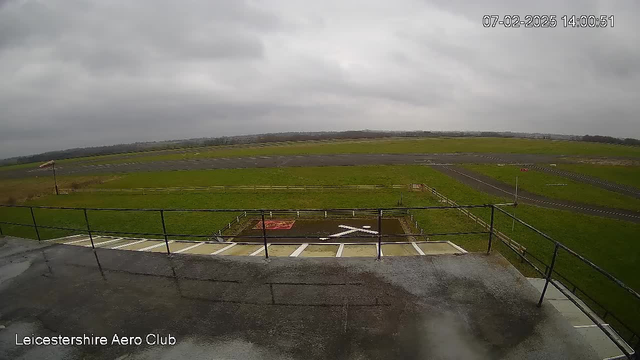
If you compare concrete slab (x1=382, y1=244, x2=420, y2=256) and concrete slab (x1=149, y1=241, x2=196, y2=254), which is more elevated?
concrete slab (x1=149, y1=241, x2=196, y2=254)

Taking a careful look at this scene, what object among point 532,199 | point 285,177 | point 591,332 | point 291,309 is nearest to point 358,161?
point 285,177

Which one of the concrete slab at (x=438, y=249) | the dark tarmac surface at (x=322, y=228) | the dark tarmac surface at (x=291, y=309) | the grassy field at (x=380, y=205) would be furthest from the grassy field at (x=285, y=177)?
the dark tarmac surface at (x=291, y=309)

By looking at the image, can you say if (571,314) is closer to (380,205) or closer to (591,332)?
(591,332)

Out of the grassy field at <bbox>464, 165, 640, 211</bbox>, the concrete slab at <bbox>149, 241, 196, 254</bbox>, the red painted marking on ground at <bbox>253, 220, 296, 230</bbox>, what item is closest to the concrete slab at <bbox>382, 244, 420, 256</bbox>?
the concrete slab at <bbox>149, 241, 196, 254</bbox>

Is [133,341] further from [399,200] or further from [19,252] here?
[399,200]

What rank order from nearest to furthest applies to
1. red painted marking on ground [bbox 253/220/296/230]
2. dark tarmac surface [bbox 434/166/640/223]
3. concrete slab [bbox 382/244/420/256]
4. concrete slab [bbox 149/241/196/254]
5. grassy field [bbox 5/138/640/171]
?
concrete slab [bbox 382/244/420/256], concrete slab [bbox 149/241/196/254], red painted marking on ground [bbox 253/220/296/230], dark tarmac surface [bbox 434/166/640/223], grassy field [bbox 5/138/640/171]

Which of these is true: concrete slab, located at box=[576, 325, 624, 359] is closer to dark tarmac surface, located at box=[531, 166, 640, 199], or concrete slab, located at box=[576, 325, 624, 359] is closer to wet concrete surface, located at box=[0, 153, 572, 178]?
dark tarmac surface, located at box=[531, 166, 640, 199]

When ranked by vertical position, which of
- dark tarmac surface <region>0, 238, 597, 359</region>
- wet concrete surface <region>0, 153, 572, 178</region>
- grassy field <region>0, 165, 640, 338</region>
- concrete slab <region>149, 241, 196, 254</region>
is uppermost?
dark tarmac surface <region>0, 238, 597, 359</region>

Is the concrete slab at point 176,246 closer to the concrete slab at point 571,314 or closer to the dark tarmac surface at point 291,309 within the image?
the dark tarmac surface at point 291,309
